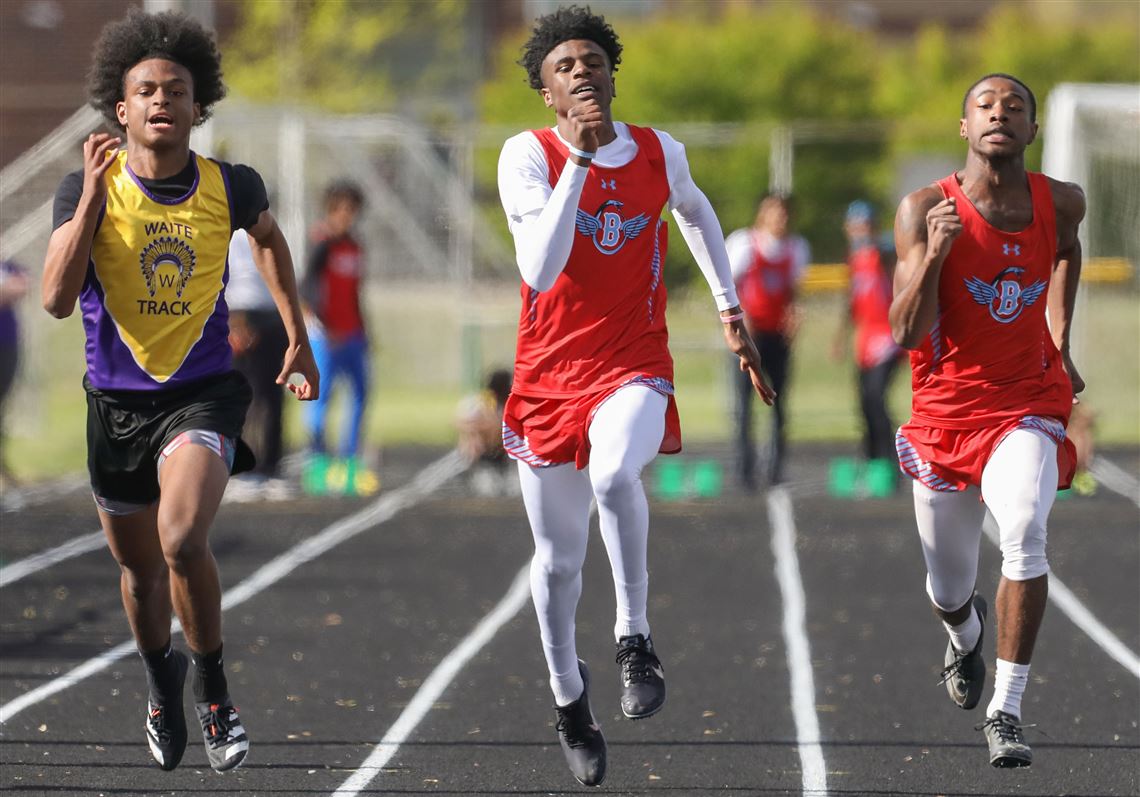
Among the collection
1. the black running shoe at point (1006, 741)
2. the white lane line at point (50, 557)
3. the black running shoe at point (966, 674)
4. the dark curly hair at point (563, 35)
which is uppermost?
the dark curly hair at point (563, 35)

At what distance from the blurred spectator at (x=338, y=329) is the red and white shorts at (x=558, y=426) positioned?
8.79m

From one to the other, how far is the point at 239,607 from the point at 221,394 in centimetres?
464

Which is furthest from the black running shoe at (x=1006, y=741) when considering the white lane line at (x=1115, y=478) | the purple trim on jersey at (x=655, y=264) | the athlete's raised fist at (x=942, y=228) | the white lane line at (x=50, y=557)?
the white lane line at (x=1115, y=478)

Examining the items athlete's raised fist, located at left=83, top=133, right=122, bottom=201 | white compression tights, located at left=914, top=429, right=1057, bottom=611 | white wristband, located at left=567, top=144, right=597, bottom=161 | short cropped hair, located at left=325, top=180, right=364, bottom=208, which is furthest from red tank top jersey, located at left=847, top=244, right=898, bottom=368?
athlete's raised fist, located at left=83, top=133, right=122, bottom=201

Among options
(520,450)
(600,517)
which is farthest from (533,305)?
(600,517)

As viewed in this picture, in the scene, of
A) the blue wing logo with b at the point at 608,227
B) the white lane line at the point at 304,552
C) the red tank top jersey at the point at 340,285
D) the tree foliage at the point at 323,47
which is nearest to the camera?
the blue wing logo with b at the point at 608,227

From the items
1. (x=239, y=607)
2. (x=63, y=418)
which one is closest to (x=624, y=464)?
(x=239, y=607)

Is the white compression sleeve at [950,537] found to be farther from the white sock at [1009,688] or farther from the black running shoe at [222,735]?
the black running shoe at [222,735]

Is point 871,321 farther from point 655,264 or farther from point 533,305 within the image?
point 533,305

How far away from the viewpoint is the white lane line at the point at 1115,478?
51.1 feet

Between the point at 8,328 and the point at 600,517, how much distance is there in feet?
34.9

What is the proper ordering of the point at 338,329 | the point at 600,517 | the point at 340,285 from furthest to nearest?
the point at 338,329
the point at 340,285
the point at 600,517

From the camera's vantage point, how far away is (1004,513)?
621 cm

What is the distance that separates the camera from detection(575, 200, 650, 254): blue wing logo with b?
602 centimetres
